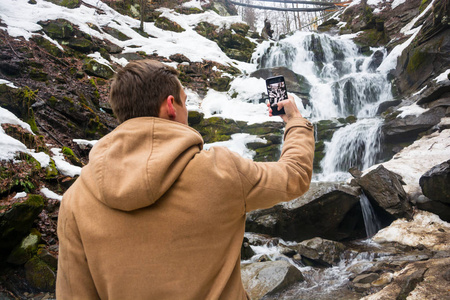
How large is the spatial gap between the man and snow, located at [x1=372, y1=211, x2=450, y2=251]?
5.72m

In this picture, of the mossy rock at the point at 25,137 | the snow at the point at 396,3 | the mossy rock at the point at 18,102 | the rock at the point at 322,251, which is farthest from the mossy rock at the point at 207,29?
the rock at the point at 322,251

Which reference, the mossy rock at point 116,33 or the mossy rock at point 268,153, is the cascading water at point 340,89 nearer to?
the mossy rock at point 268,153

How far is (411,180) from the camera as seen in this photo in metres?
6.88

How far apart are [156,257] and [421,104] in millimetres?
11583

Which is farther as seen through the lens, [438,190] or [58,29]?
[58,29]

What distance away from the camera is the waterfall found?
6.63 metres

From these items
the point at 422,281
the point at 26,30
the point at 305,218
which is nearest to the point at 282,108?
the point at 422,281

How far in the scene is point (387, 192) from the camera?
6.43 metres

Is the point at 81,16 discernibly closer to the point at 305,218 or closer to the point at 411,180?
the point at 305,218

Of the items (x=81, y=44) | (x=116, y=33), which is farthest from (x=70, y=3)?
(x=81, y=44)

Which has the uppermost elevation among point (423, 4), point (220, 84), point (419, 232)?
point (423, 4)

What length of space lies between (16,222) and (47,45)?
34.4ft

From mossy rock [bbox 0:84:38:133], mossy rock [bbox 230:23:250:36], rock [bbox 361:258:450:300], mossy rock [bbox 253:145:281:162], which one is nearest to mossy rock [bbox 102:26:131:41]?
mossy rock [bbox 230:23:250:36]

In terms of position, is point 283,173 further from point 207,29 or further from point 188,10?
point 188,10
